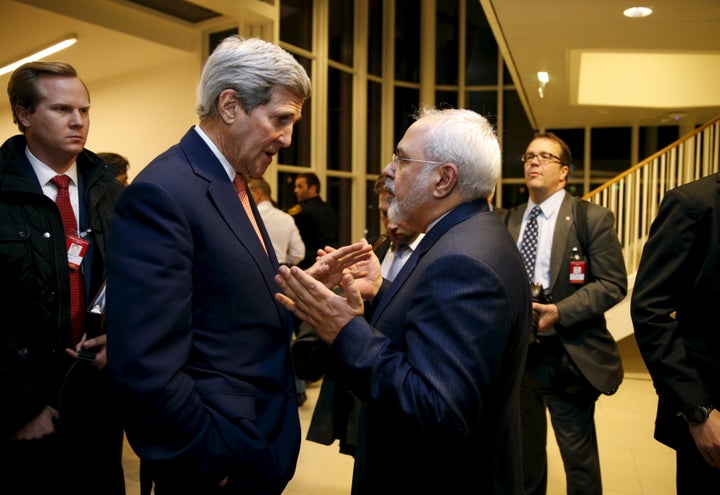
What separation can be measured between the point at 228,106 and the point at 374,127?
9.83m

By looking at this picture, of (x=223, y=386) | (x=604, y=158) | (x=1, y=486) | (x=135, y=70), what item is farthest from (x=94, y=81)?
(x=604, y=158)

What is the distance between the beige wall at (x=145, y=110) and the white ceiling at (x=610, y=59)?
9.67 feet

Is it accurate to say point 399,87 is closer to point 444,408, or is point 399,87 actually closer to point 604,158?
point 604,158

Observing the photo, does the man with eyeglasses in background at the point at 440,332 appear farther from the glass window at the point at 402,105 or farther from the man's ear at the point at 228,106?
the glass window at the point at 402,105

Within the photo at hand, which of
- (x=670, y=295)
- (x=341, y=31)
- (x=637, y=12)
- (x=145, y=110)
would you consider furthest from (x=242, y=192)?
(x=341, y=31)

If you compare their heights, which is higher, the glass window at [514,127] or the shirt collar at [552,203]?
the glass window at [514,127]

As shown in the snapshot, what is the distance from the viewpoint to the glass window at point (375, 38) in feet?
35.5

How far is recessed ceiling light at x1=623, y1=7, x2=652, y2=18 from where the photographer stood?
473 centimetres

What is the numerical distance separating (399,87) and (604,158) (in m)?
4.32

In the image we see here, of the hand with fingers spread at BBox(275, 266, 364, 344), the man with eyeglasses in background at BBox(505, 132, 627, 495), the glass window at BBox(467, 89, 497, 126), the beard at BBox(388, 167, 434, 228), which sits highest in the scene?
the glass window at BBox(467, 89, 497, 126)

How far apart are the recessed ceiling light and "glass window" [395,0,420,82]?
6972mm

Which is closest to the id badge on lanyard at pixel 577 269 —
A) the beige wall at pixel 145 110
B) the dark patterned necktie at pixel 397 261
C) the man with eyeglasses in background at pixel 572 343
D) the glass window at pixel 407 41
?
the man with eyeglasses in background at pixel 572 343

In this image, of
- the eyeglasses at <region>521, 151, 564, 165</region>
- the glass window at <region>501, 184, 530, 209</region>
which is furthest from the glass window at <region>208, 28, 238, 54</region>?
the glass window at <region>501, 184, 530, 209</region>

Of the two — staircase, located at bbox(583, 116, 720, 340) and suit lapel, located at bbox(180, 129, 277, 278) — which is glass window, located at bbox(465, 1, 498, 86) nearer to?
staircase, located at bbox(583, 116, 720, 340)
